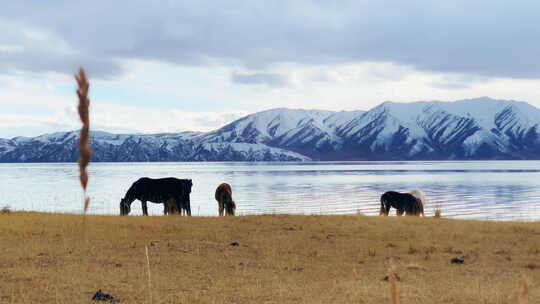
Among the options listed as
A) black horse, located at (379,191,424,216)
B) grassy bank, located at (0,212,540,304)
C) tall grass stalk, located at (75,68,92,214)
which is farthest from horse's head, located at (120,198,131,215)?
tall grass stalk, located at (75,68,92,214)

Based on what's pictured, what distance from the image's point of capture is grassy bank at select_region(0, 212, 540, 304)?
11.9 m

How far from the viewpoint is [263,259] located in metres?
16.4

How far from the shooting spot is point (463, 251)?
735 inches

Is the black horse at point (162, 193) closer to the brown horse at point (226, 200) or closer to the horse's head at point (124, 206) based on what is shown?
the horse's head at point (124, 206)

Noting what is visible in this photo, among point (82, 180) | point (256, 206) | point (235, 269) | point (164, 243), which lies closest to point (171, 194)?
point (164, 243)

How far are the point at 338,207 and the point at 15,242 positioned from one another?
4381 cm

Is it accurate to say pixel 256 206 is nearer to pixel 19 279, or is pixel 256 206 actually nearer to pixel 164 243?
pixel 164 243

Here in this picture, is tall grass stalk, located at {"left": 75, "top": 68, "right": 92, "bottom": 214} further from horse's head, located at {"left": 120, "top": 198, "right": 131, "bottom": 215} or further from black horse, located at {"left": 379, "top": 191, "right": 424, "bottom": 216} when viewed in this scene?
black horse, located at {"left": 379, "top": 191, "right": 424, "bottom": 216}

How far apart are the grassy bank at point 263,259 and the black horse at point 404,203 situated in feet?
25.9

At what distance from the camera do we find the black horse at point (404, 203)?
33562 millimetres

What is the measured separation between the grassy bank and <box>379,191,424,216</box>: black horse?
7893 millimetres

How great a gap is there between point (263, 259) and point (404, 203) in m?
19.2

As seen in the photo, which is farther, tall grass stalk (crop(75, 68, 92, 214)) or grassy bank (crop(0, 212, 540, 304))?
grassy bank (crop(0, 212, 540, 304))

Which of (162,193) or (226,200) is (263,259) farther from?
(226,200)
